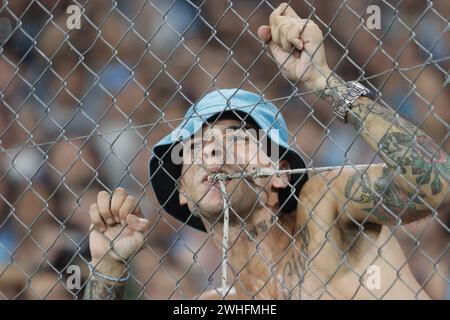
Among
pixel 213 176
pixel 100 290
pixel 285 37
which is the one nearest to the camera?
pixel 285 37

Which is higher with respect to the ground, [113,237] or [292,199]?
[292,199]

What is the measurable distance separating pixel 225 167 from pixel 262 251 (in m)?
0.24

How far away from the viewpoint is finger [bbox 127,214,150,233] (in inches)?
90.0

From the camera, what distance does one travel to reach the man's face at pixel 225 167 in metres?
2.24

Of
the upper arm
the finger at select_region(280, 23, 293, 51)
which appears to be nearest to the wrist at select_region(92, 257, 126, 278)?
the upper arm

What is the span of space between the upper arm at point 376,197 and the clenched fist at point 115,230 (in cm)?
50

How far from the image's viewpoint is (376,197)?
2.05 m

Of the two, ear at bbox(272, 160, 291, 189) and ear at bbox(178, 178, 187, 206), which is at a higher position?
ear at bbox(272, 160, 291, 189)

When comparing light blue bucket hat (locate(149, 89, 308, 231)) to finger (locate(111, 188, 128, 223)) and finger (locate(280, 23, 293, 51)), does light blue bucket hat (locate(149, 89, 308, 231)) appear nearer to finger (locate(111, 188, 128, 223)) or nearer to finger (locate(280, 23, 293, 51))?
finger (locate(111, 188, 128, 223))

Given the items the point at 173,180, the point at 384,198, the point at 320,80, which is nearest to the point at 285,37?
the point at 320,80

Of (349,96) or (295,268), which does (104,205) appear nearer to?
(295,268)

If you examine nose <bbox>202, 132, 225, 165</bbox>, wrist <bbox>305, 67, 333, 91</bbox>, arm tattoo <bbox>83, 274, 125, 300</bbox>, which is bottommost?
arm tattoo <bbox>83, 274, 125, 300</bbox>
